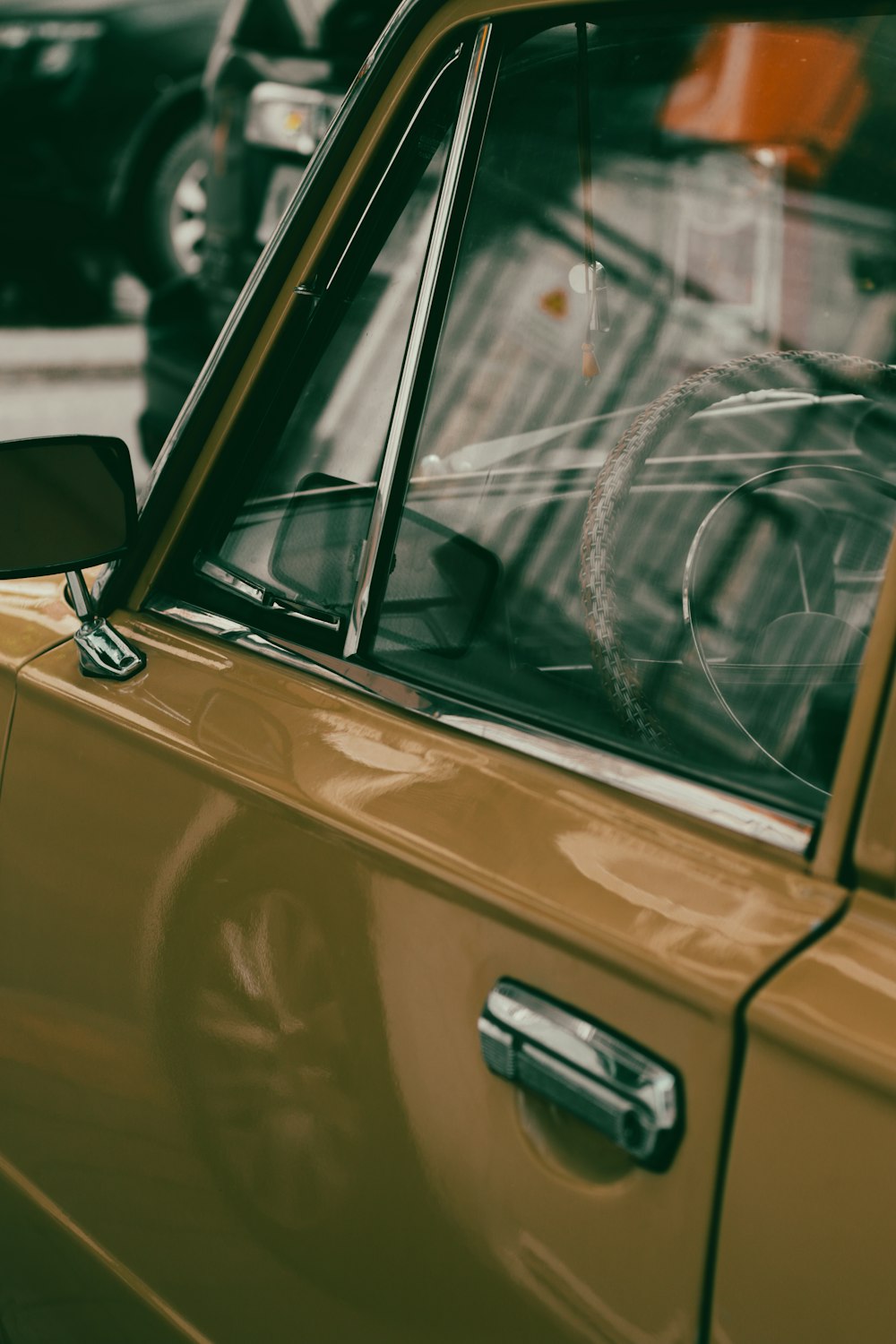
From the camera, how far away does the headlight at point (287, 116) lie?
17.5ft

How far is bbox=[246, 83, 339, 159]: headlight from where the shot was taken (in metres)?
5.33

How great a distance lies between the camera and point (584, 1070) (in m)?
1.04

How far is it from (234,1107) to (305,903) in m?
0.24

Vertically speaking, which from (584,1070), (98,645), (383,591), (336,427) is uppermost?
(336,427)

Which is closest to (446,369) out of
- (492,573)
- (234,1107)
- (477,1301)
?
(492,573)

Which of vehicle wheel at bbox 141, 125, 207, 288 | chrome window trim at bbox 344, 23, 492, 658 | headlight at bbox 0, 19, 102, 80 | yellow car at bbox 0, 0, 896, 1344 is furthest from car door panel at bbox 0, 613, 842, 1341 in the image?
headlight at bbox 0, 19, 102, 80

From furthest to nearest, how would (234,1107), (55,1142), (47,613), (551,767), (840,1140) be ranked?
(47,613)
(55,1142)
(234,1107)
(551,767)
(840,1140)

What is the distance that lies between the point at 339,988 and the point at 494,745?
255 millimetres

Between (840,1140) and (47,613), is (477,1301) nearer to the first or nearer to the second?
(840,1140)

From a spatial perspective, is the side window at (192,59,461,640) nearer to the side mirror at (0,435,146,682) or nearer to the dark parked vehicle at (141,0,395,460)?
the side mirror at (0,435,146,682)

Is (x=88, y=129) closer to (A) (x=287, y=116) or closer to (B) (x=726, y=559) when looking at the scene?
(A) (x=287, y=116)

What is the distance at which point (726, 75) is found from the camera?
131 centimetres

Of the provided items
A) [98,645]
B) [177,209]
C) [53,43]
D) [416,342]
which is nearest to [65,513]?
[98,645]

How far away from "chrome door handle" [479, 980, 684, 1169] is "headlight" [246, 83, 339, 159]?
4767mm
